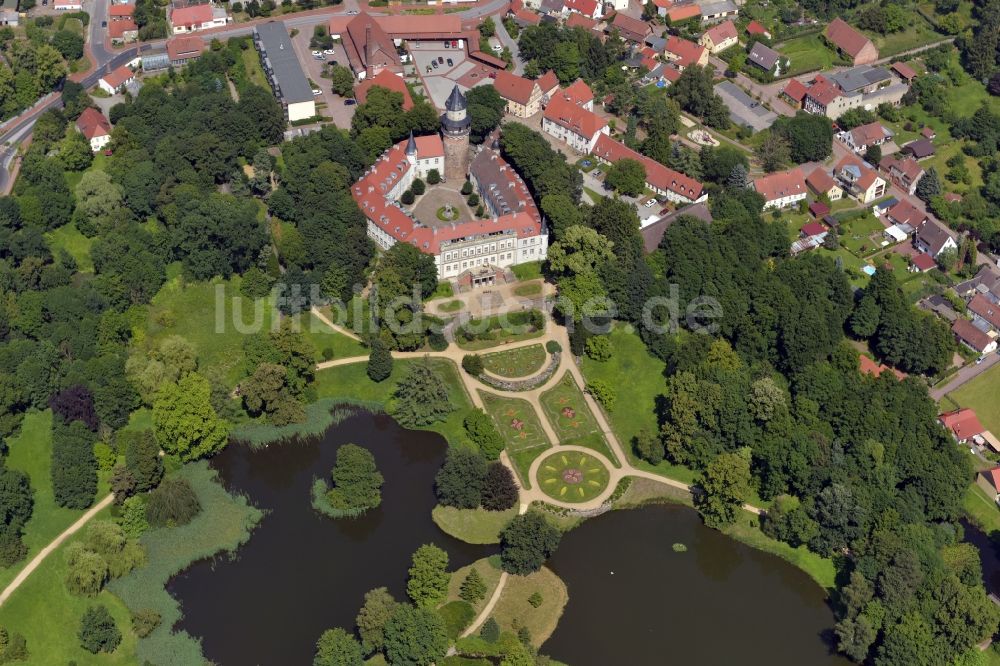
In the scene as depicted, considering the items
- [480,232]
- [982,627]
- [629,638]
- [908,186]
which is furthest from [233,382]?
[908,186]

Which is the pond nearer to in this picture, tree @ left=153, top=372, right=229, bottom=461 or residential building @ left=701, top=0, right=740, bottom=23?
tree @ left=153, top=372, right=229, bottom=461

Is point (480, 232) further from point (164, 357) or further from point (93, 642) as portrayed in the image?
point (93, 642)

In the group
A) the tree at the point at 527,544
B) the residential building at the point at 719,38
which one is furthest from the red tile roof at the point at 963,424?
the residential building at the point at 719,38

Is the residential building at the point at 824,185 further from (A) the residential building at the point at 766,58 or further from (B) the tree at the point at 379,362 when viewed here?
(B) the tree at the point at 379,362

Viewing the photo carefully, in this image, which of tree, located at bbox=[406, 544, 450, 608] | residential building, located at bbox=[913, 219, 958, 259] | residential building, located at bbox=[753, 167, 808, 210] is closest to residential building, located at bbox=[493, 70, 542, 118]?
residential building, located at bbox=[753, 167, 808, 210]

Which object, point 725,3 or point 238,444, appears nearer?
point 238,444

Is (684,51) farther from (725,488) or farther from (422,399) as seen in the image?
(725,488)

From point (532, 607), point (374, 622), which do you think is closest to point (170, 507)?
point (374, 622)
